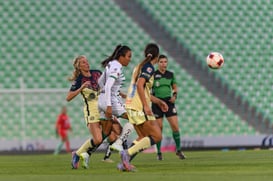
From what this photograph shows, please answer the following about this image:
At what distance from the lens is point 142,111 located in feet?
38.8

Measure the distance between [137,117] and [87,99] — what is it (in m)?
1.79

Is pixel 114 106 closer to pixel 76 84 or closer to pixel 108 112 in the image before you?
pixel 76 84

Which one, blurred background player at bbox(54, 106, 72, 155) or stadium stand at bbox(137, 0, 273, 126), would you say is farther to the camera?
stadium stand at bbox(137, 0, 273, 126)

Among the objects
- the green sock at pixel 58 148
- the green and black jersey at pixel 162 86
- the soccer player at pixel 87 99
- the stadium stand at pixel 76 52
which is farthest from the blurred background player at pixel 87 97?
the stadium stand at pixel 76 52

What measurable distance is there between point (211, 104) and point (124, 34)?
11.4 feet

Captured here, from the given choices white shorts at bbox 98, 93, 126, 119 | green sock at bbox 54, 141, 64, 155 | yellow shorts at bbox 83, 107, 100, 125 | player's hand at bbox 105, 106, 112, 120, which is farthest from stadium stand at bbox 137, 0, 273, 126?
player's hand at bbox 105, 106, 112, 120

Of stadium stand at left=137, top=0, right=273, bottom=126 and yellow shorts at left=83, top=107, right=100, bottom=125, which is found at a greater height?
stadium stand at left=137, top=0, right=273, bottom=126

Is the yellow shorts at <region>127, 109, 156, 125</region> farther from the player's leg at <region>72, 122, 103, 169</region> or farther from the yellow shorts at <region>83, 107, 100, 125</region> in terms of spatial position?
the yellow shorts at <region>83, 107, 100, 125</region>

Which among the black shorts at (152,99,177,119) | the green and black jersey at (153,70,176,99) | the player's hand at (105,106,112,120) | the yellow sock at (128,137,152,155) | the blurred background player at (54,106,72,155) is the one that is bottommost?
the blurred background player at (54,106,72,155)

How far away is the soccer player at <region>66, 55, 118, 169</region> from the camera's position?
41.1 feet

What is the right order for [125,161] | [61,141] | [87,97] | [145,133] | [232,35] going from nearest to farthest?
[125,161], [145,133], [87,97], [61,141], [232,35]

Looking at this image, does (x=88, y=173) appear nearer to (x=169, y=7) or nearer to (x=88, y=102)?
(x=88, y=102)

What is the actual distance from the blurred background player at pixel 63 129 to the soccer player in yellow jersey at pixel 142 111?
32.3ft

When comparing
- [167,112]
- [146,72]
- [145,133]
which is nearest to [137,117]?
[145,133]
